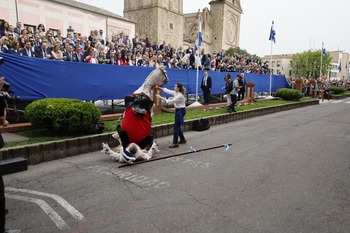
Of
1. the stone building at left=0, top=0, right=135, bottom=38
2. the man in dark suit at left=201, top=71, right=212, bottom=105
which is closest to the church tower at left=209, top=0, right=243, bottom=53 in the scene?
the stone building at left=0, top=0, right=135, bottom=38

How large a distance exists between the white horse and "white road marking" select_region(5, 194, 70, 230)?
227cm

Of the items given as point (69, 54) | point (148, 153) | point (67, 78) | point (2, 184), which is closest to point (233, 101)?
point (69, 54)

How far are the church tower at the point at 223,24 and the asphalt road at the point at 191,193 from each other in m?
71.1

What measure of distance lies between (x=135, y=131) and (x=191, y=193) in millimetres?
2484

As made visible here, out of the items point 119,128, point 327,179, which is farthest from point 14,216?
point 327,179

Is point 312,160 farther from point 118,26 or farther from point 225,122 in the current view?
point 118,26

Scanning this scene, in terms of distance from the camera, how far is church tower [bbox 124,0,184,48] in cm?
5206

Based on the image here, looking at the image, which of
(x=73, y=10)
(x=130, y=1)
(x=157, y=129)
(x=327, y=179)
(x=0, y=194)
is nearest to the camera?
(x=0, y=194)

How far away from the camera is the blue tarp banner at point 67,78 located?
812 cm

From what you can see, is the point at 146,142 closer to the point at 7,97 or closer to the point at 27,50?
the point at 7,97

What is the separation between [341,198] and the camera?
448 centimetres

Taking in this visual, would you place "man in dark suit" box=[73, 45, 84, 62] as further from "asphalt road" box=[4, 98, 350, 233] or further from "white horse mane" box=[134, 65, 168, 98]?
"asphalt road" box=[4, 98, 350, 233]

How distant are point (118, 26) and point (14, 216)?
3228 centimetres

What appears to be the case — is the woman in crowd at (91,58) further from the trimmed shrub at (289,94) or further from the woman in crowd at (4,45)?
the trimmed shrub at (289,94)
